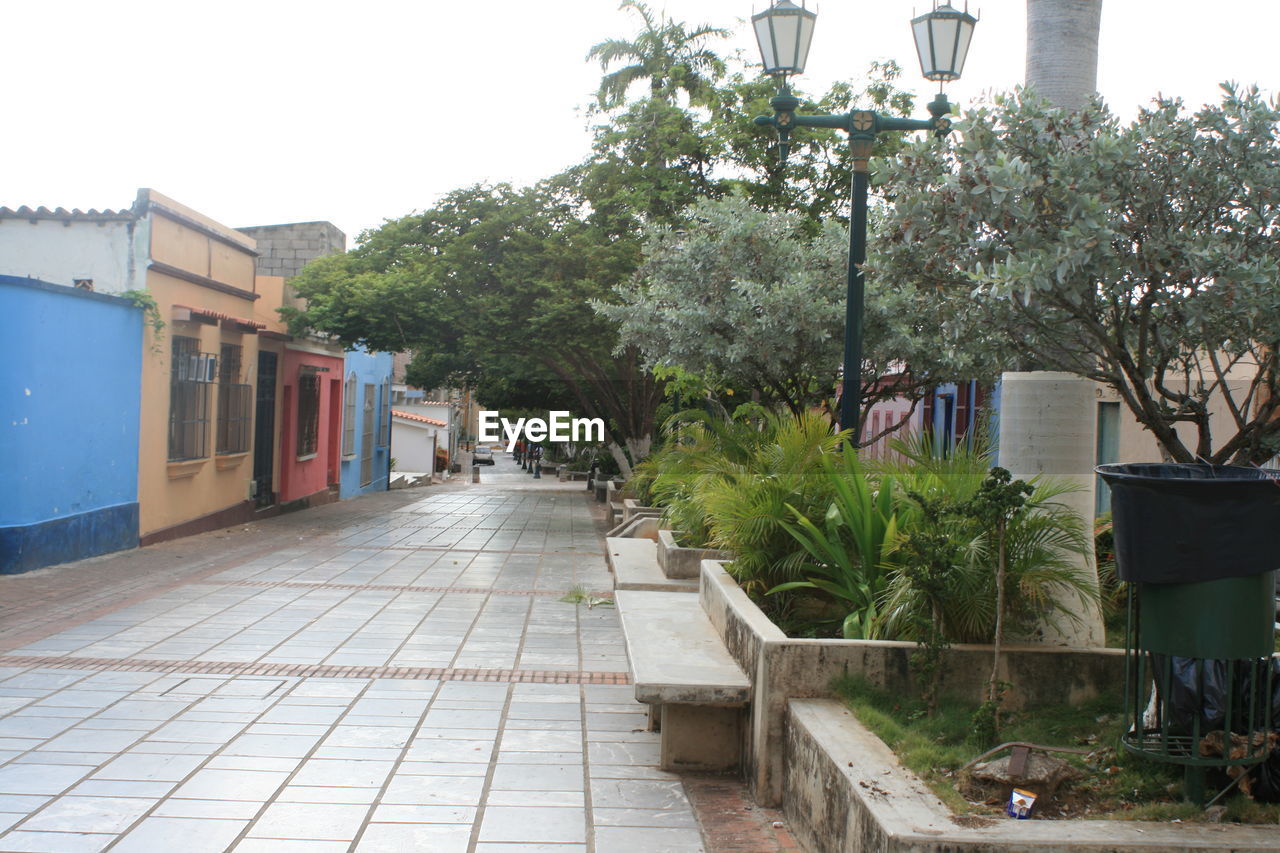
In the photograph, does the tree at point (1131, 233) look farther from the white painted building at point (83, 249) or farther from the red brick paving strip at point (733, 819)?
the white painted building at point (83, 249)

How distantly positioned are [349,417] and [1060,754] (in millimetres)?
24298

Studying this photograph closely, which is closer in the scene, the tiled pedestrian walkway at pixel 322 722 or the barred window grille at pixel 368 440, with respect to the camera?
the tiled pedestrian walkway at pixel 322 722

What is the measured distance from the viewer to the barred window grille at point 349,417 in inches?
1032

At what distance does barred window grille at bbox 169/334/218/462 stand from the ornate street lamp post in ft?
32.2

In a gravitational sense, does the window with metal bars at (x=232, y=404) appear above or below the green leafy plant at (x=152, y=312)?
below

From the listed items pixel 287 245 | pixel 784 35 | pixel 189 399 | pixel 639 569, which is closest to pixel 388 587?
pixel 639 569

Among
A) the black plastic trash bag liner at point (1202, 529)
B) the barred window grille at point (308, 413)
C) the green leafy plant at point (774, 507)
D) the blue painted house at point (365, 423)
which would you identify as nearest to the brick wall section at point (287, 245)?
the blue painted house at point (365, 423)

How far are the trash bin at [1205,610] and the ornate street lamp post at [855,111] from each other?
4.01 meters

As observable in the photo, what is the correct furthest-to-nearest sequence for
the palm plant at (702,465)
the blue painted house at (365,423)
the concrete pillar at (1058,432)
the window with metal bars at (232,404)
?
the blue painted house at (365,423), the window with metal bars at (232,404), the palm plant at (702,465), the concrete pillar at (1058,432)

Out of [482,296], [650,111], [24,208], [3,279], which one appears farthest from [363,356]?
[3,279]

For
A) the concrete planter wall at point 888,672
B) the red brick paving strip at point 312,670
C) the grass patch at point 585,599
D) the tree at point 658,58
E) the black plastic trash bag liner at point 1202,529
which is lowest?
the grass patch at point 585,599

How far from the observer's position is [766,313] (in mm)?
10383

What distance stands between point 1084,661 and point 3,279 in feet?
A: 33.9

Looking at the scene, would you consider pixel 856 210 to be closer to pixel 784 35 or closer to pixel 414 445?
pixel 784 35
